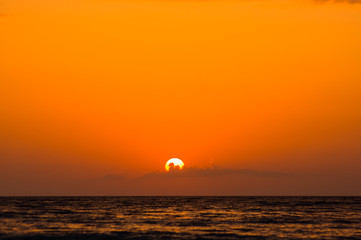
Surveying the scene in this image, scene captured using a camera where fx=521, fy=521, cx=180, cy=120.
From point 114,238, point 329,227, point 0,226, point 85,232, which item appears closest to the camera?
point 114,238

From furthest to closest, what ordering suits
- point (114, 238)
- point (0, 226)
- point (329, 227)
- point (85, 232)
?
point (329, 227) < point (0, 226) < point (85, 232) < point (114, 238)

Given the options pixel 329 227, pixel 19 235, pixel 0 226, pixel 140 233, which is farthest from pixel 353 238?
pixel 0 226

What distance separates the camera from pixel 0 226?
67.6 metres

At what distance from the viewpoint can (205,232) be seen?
211 ft

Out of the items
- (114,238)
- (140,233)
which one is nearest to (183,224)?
(140,233)

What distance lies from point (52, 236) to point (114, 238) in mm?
6914

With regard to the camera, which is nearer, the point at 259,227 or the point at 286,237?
the point at 286,237

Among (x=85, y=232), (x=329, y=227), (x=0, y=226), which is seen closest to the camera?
(x=85, y=232)

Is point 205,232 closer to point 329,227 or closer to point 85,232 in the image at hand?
point 85,232

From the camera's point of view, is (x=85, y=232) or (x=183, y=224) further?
(x=183, y=224)

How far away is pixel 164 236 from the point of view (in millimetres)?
59500

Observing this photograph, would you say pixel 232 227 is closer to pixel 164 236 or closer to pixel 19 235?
pixel 164 236

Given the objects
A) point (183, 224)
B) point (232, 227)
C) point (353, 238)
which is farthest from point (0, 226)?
point (353, 238)

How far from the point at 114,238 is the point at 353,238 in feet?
88.9
